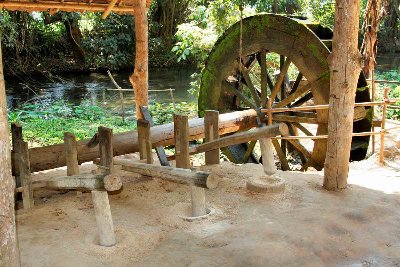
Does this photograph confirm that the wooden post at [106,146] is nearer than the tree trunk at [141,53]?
Yes

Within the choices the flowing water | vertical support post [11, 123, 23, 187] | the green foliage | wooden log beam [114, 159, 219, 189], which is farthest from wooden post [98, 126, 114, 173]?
the flowing water

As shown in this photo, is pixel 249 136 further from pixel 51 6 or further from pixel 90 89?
pixel 90 89

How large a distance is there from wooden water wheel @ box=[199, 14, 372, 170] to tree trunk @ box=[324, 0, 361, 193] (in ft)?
3.84

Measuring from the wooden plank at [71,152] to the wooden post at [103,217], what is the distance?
123 centimetres

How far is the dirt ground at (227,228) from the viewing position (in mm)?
3078

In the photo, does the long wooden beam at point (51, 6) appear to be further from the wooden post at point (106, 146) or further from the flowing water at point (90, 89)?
the flowing water at point (90, 89)

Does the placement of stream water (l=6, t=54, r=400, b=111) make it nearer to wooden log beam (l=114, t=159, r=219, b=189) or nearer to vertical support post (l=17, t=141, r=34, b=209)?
vertical support post (l=17, t=141, r=34, b=209)

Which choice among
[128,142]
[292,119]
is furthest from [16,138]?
[292,119]

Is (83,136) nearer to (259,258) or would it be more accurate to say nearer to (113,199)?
A: (113,199)

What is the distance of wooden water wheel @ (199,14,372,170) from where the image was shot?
5.79 meters

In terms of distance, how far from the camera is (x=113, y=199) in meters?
4.32

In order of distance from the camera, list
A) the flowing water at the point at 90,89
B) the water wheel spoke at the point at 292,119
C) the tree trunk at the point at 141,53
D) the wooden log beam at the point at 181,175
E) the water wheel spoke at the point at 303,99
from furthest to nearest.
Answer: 1. the flowing water at the point at 90,89
2. the water wheel spoke at the point at 303,99
3. the tree trunk at the point at 141,53
4. the water wheel spoke at the point at 292,119
5. the wooden log beam at the point at 181,175

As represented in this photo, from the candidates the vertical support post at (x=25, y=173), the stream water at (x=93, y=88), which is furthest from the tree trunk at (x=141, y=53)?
the stream water at (x=93, y=88)

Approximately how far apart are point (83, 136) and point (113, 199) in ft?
16.7
